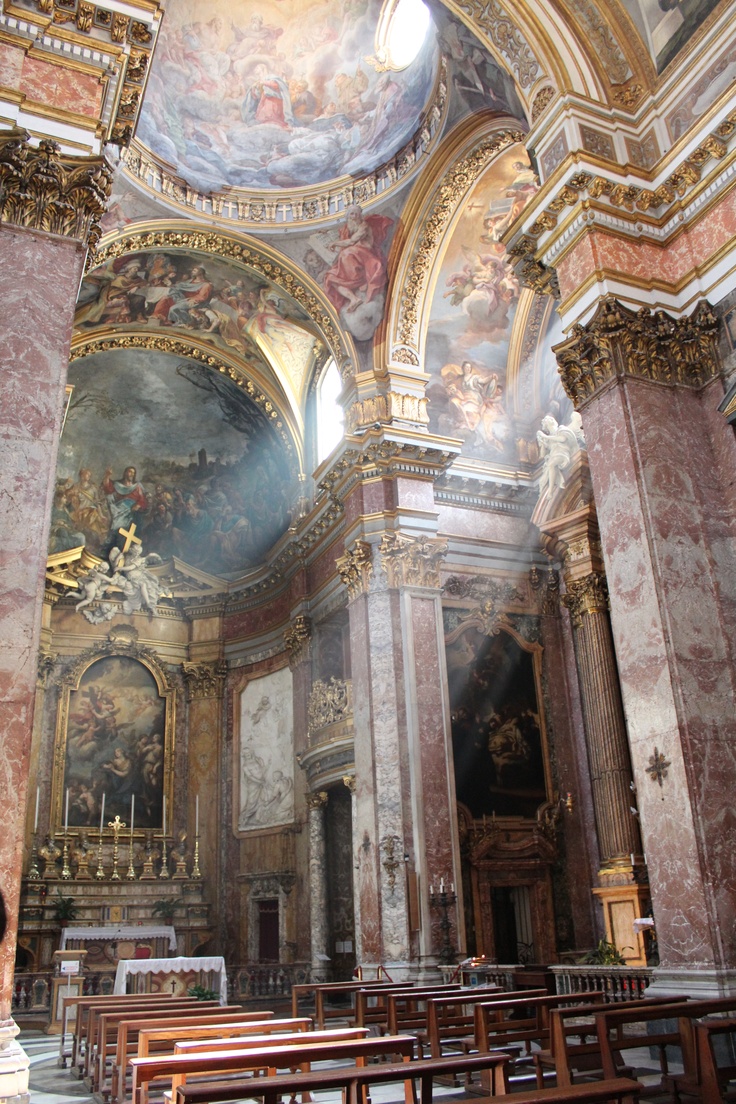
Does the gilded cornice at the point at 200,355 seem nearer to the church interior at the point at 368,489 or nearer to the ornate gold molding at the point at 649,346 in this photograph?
the church interior at the point at 368,489

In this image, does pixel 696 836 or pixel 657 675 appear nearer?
pixel 696 836

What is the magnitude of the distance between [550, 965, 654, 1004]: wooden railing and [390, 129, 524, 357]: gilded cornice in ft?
33.8

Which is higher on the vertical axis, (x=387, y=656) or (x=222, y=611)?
(x=222, y=611)

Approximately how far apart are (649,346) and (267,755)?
43.0ft

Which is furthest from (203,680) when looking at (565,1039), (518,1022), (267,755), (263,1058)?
(263,1058)

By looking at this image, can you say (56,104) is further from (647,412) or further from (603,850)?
(603,850)

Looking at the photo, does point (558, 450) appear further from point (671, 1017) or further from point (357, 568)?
point (671, 1017)

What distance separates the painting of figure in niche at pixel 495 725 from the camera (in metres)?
15.1

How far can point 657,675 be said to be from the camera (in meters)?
7.89

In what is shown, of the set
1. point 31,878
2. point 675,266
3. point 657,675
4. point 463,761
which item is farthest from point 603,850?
point 31,878

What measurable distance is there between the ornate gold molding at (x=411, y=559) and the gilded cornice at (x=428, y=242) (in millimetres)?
3436

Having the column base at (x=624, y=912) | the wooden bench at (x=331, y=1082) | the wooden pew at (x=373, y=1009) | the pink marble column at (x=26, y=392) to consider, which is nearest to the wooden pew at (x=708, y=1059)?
the wooden bench at (x=331, y=1082)

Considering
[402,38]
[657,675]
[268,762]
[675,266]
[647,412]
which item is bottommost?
[657,675]

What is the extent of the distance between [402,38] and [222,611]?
12.2 m
